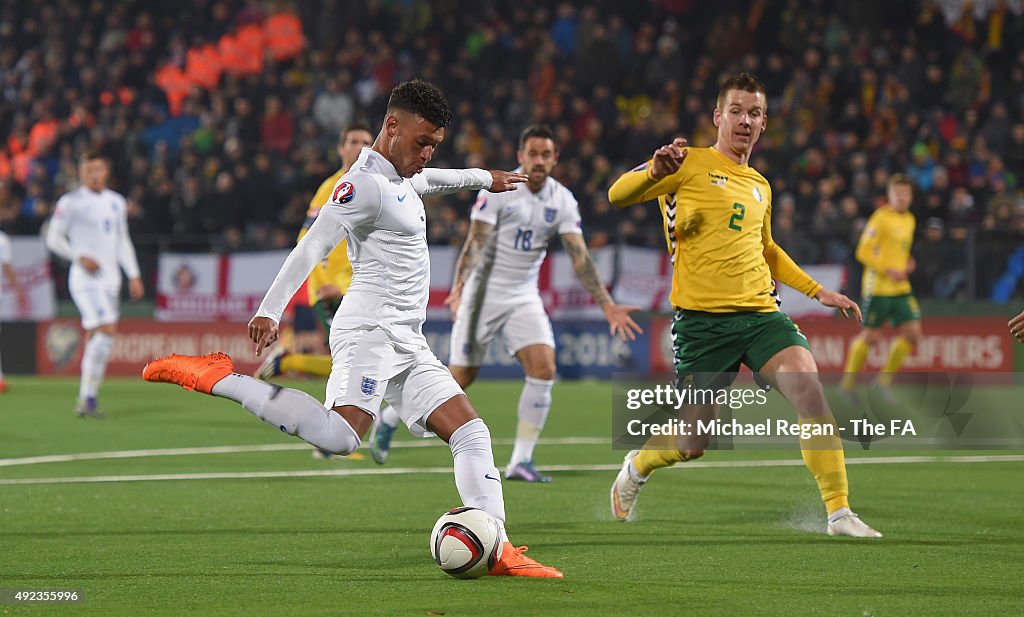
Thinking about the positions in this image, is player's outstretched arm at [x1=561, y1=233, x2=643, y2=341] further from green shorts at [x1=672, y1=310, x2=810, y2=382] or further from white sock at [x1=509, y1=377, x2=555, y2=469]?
green shorts at [x1=672, y1=310, x2=810, y2=382]

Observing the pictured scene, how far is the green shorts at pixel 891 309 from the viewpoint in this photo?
17031mm

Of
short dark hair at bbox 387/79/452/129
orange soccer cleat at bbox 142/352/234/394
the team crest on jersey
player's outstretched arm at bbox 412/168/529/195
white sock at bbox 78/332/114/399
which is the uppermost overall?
short dark hair at bbox 387/79/452/129

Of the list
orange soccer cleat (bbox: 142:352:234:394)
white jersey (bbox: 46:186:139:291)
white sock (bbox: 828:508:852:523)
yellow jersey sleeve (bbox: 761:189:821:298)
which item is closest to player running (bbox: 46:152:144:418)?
white jersey (bbox: 46:186:139:291)

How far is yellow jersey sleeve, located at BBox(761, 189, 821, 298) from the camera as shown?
332 inches

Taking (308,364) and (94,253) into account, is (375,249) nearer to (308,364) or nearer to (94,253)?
(308,364)

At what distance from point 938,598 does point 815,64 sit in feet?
61.5

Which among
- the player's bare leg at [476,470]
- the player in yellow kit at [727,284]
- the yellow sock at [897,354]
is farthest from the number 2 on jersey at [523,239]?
the yellow sock at [897,354]

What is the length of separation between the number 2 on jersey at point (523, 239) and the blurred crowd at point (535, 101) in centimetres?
1011

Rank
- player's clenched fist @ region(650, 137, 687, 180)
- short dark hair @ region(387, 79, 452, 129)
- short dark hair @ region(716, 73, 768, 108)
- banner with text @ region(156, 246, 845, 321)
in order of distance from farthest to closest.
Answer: banner with text @ region(156, 246, 845, 321)
short dark hair @ region(716, 73, 768, 108)
player's clenched fist @ region(650, 137, 687, 180)
short dark hair @ region(387, 79, 452, 129)

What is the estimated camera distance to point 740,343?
802 centimetres

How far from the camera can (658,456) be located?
8.26 m

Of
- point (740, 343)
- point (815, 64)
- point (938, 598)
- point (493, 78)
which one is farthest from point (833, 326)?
point (938, 598)

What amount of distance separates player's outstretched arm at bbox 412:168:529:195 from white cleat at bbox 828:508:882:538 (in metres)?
2.61

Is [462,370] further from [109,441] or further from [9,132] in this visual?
[9,132]
